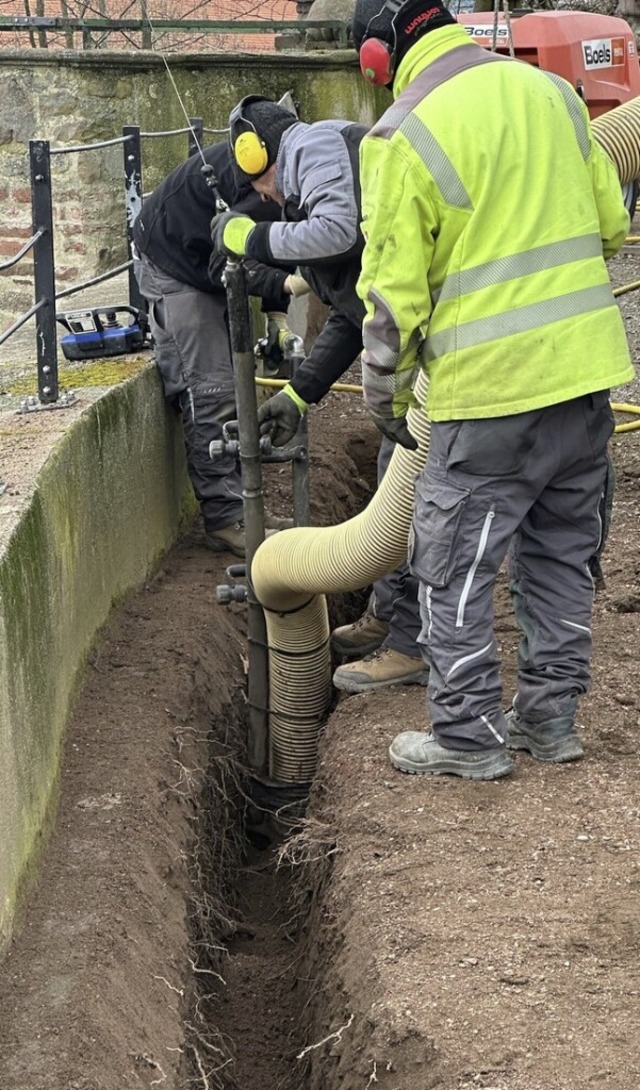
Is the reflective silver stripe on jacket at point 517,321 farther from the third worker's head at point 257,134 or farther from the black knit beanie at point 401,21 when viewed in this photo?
the third worker's head at point 257,134

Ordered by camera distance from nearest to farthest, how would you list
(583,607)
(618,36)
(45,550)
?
(583,607), (45,550), (618,36)

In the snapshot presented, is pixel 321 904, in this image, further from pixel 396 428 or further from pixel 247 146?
pixel 247 146

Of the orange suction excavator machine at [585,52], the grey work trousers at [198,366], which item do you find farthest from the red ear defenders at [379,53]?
the orange suction excavator machine at [585,52]

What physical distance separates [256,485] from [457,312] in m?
1.58

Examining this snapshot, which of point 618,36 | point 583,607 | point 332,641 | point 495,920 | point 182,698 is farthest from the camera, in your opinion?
point 618,36

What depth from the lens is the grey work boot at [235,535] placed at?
5703 millimetres

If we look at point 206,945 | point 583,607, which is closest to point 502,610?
point 583,607

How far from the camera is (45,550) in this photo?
3.99 meters

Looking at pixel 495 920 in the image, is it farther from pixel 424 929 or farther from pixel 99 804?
pixel 99 804

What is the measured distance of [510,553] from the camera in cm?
389

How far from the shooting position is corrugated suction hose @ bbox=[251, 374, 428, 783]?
396 centimetres

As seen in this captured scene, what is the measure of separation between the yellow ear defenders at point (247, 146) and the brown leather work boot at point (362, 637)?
5.55ft

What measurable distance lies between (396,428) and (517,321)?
1.57 feet

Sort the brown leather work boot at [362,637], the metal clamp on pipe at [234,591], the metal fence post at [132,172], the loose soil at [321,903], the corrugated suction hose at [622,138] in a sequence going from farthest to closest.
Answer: the metal fence post at [132,172], the brown leather work boot at [362,637], the metal clamp on pipe at [234,591], the corrugated suction hose at [622,138], the loose soil at [321,903]
